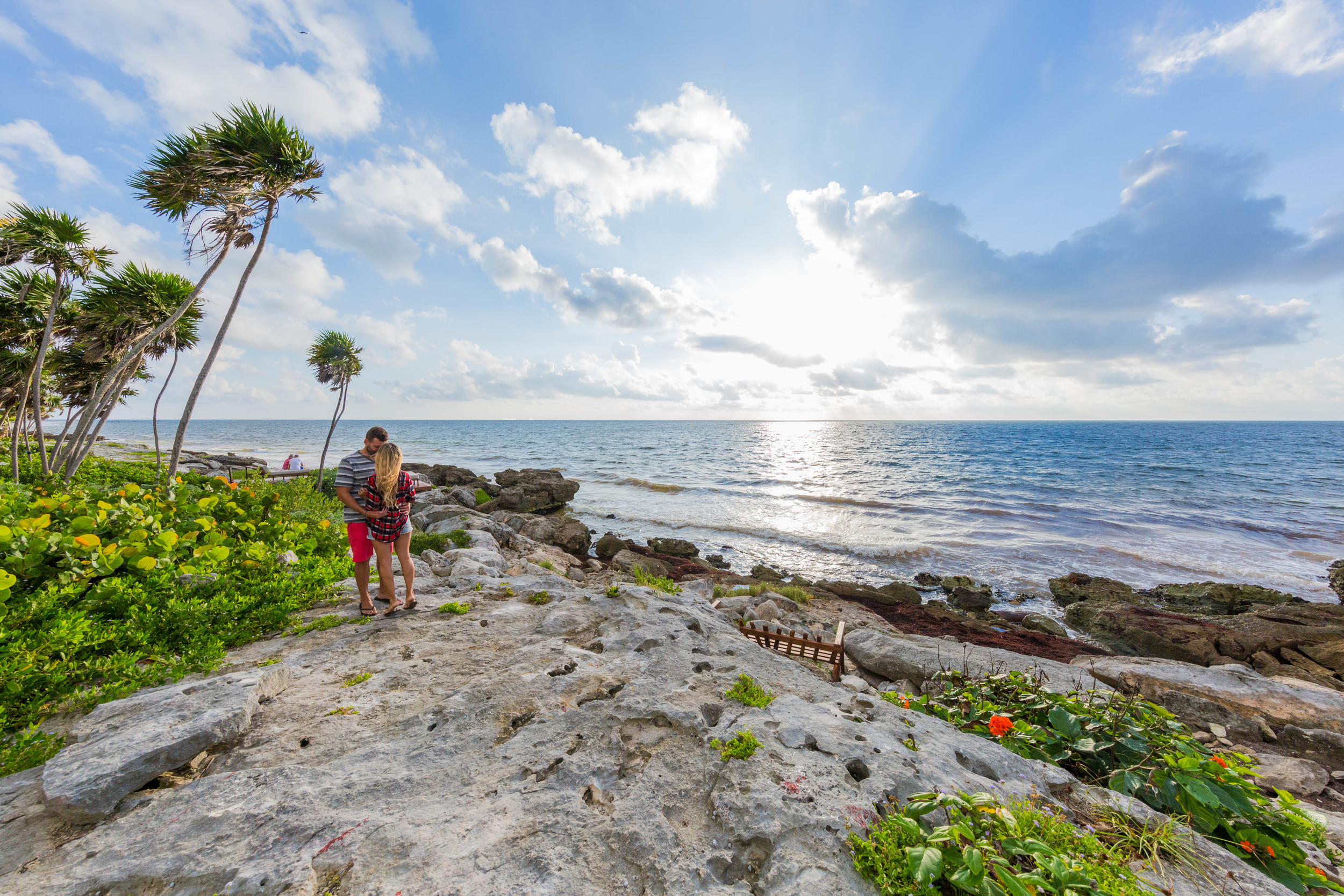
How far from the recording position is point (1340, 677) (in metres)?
8.96

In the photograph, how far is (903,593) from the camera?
46.6 feet

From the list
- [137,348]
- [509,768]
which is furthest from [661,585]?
[137,348]

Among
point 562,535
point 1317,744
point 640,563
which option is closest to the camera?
point 1317,744

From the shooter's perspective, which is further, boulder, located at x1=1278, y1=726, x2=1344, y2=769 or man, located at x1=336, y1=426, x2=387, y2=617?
boulder, located at x1=1278, y1=726, x2=1344, y2=769

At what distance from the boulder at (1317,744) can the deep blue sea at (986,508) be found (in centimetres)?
949

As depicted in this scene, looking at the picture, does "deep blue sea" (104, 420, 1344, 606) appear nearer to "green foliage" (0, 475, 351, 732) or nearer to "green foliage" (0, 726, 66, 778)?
"green foliage" (0, 475, 351, 732)

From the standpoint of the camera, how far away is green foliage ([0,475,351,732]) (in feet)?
11.4

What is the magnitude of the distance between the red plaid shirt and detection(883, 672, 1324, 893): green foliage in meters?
6.02

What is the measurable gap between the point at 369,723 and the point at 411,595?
260 cm

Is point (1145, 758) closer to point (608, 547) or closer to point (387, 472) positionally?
point (387, 472)

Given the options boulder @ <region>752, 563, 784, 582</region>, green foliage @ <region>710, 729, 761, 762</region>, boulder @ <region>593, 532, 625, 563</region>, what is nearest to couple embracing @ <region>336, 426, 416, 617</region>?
green foliage @ <region>710, 729, 761, 762</region>

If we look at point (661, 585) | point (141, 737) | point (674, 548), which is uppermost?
point (141, 737)

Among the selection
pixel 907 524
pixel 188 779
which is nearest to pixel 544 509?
pixel 907 524

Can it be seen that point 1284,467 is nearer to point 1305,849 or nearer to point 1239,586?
point 1239,586
